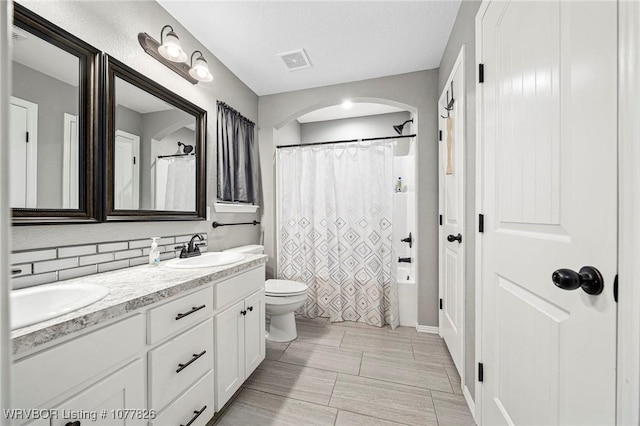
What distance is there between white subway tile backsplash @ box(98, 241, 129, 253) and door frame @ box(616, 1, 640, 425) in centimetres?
192

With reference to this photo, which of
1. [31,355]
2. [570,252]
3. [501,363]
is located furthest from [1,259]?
[501,363]

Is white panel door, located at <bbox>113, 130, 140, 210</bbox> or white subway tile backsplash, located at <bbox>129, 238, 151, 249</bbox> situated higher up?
white panel door, located at <bbox>113, 130, 140, 210</bbox>

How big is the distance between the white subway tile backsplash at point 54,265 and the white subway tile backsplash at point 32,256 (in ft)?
0.07

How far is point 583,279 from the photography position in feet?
2.19

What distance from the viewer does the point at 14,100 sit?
104 cm

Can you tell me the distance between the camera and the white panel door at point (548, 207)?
0.63 meters

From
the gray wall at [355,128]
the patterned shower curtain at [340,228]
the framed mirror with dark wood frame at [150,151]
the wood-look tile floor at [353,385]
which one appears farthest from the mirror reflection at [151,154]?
the gray wall at [355,128]

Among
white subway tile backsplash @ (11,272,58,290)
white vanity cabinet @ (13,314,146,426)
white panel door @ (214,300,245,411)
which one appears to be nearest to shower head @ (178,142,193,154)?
white subway tile backsplash @ (11,272,58,290)

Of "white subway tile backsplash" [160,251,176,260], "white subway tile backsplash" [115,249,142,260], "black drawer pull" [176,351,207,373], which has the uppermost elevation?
"white subway tile backsplash" [115,249,142,260]

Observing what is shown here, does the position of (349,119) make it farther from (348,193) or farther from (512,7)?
(512,7)

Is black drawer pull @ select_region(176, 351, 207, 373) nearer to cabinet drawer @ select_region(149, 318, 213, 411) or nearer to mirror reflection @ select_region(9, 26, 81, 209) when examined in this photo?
cabinet drawer @ select_region(149, 318, 213, 411)

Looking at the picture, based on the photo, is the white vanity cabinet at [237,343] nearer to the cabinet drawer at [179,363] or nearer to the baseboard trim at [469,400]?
the cabinet drawer at [179,363]

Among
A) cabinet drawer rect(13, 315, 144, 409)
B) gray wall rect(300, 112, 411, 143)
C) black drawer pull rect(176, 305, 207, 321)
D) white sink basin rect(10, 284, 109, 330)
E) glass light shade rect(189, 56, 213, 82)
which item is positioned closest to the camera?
cabinet drawer rect(13, 315, 144, 409)

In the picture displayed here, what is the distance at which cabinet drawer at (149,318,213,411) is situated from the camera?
1024 millimetres
